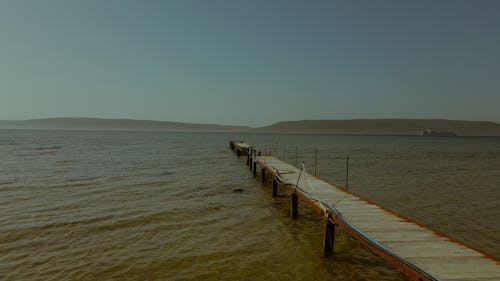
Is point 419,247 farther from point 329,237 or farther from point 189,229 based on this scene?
point 189,229

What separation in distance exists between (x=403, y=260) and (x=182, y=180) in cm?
1589

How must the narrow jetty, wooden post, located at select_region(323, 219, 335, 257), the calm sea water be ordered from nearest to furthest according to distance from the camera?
the narrow jetty, the calm sea water, wooden post, located at select_region(323, 219, 335, 257)

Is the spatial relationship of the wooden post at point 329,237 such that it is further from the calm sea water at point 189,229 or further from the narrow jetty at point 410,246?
the calm sea water at point 189,229

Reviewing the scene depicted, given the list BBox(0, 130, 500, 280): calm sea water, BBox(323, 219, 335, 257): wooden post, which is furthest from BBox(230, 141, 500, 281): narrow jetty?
BBox(0, 130, 500, 280): calm sea water

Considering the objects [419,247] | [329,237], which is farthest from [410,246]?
[329,237]

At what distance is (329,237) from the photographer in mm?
8125

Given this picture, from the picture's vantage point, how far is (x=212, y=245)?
877 centimetres

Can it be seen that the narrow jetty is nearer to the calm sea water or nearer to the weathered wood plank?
the weathered wood plank

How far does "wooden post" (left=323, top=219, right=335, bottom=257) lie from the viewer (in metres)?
8.09

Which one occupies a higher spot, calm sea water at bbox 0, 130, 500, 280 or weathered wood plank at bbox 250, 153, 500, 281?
weathered wood plank at bbox 250, 153, 500, 281

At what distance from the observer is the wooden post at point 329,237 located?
809 centimetres

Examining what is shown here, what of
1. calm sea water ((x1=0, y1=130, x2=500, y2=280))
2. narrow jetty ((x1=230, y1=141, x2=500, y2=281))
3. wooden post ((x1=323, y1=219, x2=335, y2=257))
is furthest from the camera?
wooden post ((x1=323, y1=219, x2=335, y2=257))

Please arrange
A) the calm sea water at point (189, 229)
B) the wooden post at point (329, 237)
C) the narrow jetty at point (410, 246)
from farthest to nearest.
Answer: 1. the wooden post at point (329, 237)
2. the calm sea water at point (189, 229)
3. the narrow jetty at point (410, 246)

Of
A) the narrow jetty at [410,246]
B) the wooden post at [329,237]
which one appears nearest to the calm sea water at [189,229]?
the wooden post at [329,237]
